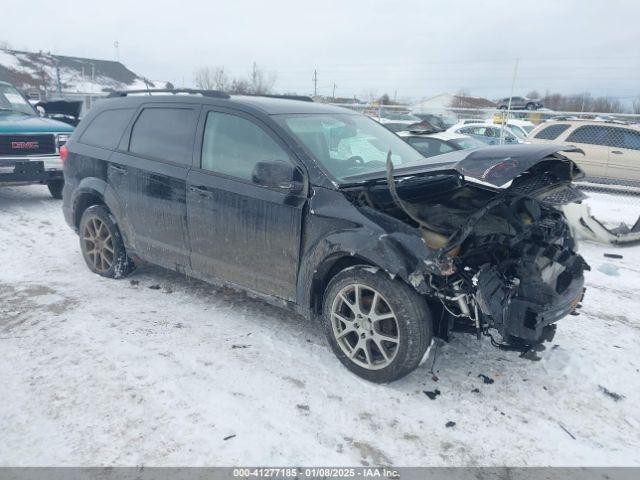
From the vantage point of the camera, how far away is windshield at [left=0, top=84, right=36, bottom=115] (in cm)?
889

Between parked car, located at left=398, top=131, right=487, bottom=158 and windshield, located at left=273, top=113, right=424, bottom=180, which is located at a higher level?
windshield, located at left=273, top=113, right=424, bottom=180

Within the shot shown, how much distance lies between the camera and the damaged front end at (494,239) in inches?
115

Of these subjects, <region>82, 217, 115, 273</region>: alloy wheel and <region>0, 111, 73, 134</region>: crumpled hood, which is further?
<region>0, 111, 73, 134</region>: crumpled hood

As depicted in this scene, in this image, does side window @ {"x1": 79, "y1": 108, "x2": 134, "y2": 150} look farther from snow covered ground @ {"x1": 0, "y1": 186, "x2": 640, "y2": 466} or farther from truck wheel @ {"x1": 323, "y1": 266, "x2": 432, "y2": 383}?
truck wheel @ {"x1": 323, "y1": 266, "x2": 432, "y2": 383}

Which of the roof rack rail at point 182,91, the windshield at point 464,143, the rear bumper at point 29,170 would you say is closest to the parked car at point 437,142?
the windshield at point 464,143

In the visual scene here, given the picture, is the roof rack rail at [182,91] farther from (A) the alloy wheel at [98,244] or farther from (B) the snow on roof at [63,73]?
(B) the snow on roof at [63,73]

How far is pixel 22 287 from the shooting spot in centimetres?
470

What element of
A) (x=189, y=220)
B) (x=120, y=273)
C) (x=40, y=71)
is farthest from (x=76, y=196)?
(x=40, y=71)

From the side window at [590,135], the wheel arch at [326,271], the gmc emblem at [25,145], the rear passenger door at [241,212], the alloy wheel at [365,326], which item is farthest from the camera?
the side window at [590,135]

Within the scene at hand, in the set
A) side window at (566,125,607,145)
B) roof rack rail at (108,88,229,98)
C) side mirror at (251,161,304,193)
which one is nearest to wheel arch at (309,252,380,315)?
side mirror at (251,161,304,193)

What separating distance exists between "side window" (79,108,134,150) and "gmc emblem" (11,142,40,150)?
358 cm

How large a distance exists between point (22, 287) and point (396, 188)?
3.83 m

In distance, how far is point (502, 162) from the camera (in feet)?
9.20

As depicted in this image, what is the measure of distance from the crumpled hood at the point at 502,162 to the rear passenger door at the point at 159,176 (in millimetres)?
2331
